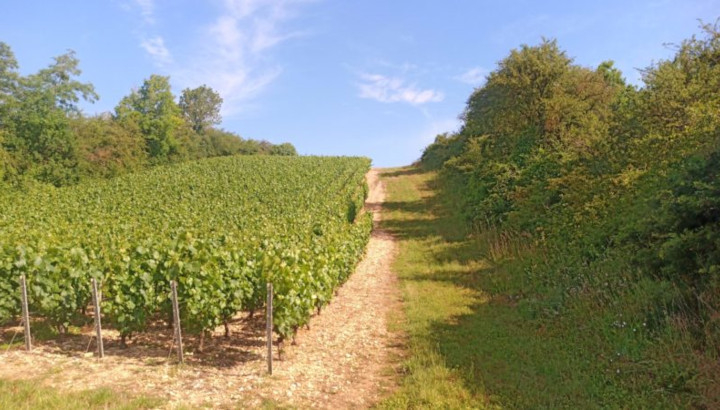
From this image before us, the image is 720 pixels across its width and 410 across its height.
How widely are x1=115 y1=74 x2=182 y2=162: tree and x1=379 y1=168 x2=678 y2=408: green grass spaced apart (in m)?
54.1

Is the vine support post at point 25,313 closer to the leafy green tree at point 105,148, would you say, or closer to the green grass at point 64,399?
the green grass at point 64,399

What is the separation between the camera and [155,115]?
6700 centimetres

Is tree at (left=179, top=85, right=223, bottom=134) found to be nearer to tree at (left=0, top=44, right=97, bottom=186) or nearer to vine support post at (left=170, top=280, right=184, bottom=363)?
tree at (left=0, top=44, right=97, bottom=186)

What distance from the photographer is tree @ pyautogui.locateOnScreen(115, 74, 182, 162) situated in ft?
197

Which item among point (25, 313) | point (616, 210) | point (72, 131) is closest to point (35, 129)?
point (72, 131)

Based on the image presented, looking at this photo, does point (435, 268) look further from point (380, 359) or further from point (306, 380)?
point (306, 380)

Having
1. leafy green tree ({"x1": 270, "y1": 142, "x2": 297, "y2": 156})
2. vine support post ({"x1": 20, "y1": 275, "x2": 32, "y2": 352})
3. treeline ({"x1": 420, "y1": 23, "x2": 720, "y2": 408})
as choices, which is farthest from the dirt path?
leafy green tree ({"x1": 270, "y1": 142, "x2": 297, "y2": 156})

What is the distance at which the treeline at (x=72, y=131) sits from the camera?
41931 millimetres

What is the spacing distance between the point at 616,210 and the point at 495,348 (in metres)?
6.51

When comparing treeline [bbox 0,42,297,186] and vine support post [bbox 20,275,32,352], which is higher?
treeline [bbox 0,42,297,186]

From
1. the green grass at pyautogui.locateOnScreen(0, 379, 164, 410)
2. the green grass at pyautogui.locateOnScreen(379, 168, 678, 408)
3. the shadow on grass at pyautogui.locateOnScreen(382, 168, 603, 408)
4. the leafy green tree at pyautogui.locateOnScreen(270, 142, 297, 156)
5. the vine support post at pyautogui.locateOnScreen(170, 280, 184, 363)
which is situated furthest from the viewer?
the leafy green tree at pyautogui.locateOnScreen(270, 142, 297, 156)

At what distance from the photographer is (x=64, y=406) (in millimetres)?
6129

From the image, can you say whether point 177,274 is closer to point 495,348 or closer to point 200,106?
point 495,348

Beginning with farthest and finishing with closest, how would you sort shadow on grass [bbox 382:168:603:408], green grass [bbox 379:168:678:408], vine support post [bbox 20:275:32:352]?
vine support post [bbox 20:275:32:352] → shadow on grass [bbox 382:168:603:408] → green grass [bbox 379:168:678:408]
